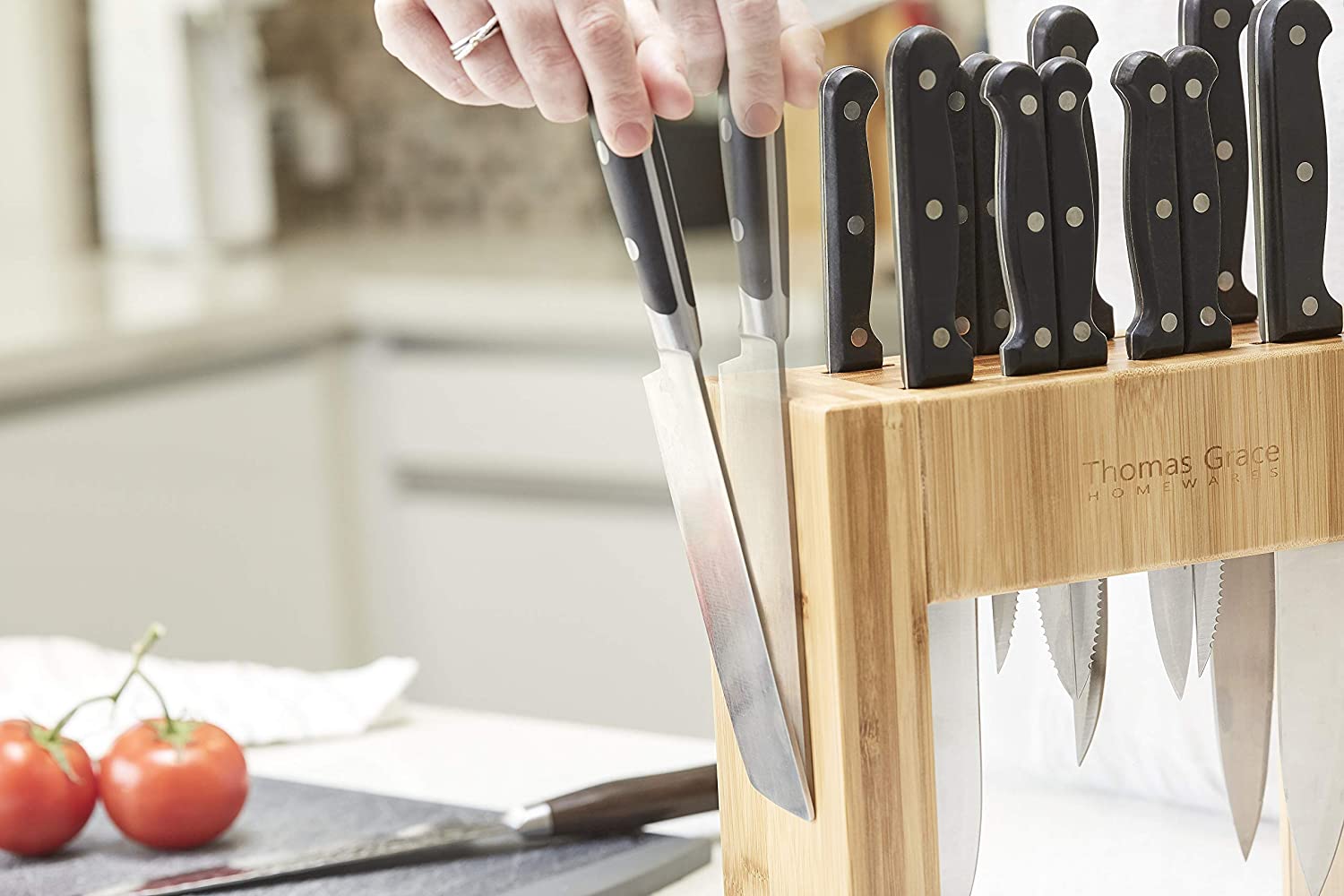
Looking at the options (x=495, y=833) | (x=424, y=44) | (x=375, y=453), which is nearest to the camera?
(x=424, y=44)

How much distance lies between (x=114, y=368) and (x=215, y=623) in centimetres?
35

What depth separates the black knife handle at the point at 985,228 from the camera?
24.0 inches

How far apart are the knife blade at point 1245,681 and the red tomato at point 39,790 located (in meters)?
0.55

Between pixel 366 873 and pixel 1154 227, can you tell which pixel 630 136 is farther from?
pixel 366 873

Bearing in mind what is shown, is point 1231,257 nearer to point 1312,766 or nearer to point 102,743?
point 1312,766

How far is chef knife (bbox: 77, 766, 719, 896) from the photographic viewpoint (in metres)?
0.77

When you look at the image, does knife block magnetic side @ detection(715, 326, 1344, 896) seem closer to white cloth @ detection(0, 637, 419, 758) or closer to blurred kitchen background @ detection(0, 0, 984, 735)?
white cloth @ detection(0, 637, 419, 758)

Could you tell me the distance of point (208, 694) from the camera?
3.44 ft

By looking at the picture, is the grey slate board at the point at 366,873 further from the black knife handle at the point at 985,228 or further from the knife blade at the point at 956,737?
the black knife handle at the point at 985,228

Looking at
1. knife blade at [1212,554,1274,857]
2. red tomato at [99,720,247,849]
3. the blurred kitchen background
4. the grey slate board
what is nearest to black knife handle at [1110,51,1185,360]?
knife blade at [1212,554,1274,857]

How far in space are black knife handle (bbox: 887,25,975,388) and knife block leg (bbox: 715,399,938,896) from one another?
0.03 meters

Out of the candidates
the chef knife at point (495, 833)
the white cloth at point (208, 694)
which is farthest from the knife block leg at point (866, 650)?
the white cloth at point (208, 694)

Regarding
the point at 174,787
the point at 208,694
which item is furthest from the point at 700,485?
the point at 208,694

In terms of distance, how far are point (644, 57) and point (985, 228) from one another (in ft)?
0.48
